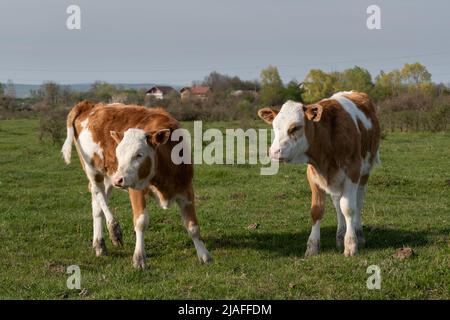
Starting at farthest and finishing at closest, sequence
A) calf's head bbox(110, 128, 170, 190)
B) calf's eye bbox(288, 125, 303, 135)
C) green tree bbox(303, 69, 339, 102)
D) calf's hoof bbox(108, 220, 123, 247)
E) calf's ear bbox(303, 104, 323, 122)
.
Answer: green tree bbox(303, 69, 339, 102)
calf's hoof bbox(108, 220, 123, 247)
calf's ear bbox(303, 104, 323, 122)
calf's eye bbox(288, 125, 303, 135)
calf's head bbox(110, 128, 170, 190)

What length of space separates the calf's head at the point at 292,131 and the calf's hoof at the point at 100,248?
3.54m

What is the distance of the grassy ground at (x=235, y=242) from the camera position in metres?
6.96

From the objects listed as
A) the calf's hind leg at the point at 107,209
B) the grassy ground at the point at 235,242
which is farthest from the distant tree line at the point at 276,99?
the calf's hind leg at the point at 107,209

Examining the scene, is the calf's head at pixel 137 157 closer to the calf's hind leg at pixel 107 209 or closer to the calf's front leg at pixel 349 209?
the calf's hind leg at pixel 107 209

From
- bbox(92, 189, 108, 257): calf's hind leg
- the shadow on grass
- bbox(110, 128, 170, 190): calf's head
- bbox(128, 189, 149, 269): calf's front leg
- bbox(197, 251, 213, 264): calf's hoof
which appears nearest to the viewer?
bbox(110, 128, 170, 190): calf's head

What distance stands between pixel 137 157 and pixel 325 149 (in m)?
2.89

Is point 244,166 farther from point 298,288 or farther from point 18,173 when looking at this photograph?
point 298,288

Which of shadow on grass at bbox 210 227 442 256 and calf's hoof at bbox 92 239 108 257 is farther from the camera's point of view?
calf's hoof at bbox 92 239 108 257

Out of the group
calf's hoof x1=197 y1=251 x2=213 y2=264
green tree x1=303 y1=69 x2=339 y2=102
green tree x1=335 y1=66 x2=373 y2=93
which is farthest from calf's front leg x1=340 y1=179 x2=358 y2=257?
green tree x1=303 y1=69 x2=339 y2=102

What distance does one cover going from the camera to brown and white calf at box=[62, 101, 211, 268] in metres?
8.74

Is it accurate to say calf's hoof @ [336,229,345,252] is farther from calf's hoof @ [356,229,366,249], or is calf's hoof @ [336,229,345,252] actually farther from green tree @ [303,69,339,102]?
green tree @ [303,69,339,102]

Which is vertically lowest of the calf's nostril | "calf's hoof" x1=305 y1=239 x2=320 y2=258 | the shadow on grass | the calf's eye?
the shadow on grass

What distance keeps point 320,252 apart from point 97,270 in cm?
355

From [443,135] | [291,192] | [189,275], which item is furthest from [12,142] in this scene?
[189,275]
